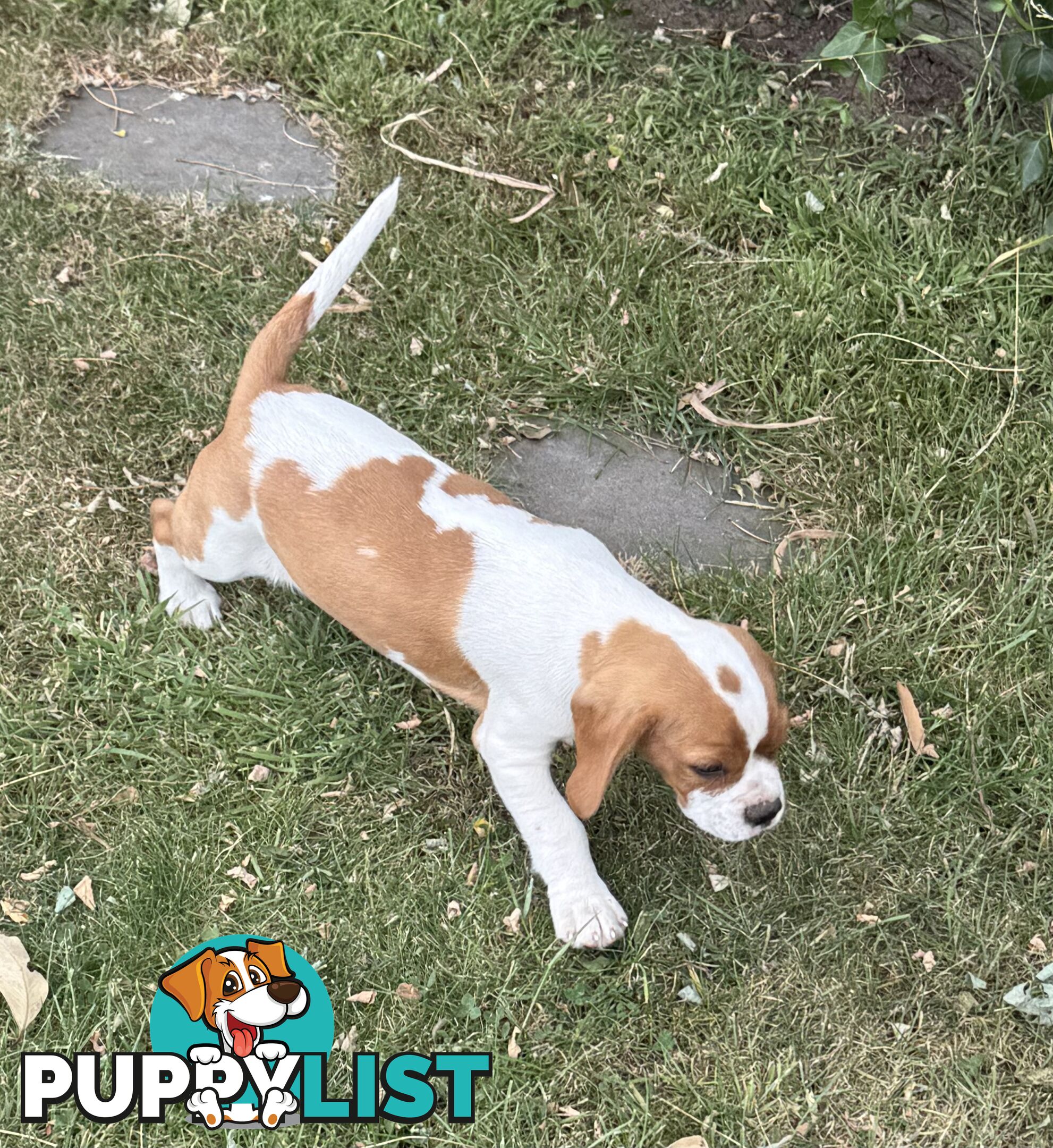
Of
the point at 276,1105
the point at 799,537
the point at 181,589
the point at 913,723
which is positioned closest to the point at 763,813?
the point at 913,723

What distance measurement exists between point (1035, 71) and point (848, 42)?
64cm

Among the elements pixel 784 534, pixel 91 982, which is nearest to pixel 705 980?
pixel 784 534

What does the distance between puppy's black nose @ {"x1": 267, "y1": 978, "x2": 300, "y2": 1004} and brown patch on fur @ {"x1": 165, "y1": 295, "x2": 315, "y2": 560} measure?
144 centimetres

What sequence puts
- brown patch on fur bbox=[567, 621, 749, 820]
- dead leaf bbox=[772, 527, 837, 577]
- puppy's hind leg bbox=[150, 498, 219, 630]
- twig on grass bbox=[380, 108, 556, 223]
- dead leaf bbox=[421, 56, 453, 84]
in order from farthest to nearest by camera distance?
dead leaf bbox=[421, 56, 453, 84]
twig on grass bbox=[380, 108, 556, 223]
dead leaf bbox=[772, 527, 837, 577]
puppy's hind leg bbox=[150, 498, 219, 630]
brown patch on fur bbox=[567, 621, 749, 820]

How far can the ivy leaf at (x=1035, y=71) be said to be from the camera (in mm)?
3621

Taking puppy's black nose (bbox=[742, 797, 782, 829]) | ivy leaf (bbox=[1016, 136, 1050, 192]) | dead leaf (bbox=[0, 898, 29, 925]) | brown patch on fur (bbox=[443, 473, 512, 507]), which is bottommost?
dead leaf (bbox=[0, 898, 29, 925])

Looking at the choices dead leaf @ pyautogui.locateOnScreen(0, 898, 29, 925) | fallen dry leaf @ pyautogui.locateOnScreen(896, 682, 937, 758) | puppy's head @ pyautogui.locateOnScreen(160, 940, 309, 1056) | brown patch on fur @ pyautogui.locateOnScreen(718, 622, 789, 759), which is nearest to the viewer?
brown patch on fur @ pyautogui.locateOnScreen(718, 622, 789, 759)

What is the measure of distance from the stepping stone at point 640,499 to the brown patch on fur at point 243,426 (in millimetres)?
1043

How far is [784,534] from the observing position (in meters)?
3.97

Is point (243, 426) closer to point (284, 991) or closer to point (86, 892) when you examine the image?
point (86, 892)

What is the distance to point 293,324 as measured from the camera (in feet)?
10.9

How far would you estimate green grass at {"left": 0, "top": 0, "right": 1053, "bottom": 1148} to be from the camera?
3236 mm

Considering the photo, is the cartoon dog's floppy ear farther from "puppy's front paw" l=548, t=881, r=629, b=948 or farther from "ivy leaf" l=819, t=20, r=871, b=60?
"ivy leaf" l=819, t=20, r=871, b=60

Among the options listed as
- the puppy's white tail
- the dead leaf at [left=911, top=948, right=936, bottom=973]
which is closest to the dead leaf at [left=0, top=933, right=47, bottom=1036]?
the puppy's white tail
